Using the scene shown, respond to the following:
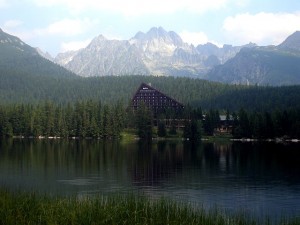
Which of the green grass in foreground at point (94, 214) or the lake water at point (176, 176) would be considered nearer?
the green grass in foreground at point (94, 214)

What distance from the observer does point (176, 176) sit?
275ft

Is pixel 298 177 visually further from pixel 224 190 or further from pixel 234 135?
pixel 234 135

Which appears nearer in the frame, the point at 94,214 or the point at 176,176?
the point at 94,214

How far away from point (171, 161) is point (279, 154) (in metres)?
33.7

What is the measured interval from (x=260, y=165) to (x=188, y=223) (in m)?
73.1

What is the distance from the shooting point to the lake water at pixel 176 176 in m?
61.4

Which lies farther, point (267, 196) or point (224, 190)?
point (224, 190)

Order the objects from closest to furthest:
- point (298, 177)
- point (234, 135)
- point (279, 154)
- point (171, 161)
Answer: point (298, 177)
point (171, 161)
point (279, 154)
point (234, 135)

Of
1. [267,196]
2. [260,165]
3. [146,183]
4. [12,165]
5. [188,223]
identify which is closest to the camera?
[188,223]

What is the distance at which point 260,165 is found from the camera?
102 m

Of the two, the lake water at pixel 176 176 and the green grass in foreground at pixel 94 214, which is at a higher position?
the green grass in foreground at pixel 94 214

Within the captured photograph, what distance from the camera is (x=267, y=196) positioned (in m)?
64.5

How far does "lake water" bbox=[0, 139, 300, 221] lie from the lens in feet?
202

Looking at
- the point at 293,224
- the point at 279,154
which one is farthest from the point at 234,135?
the point at 293,224
